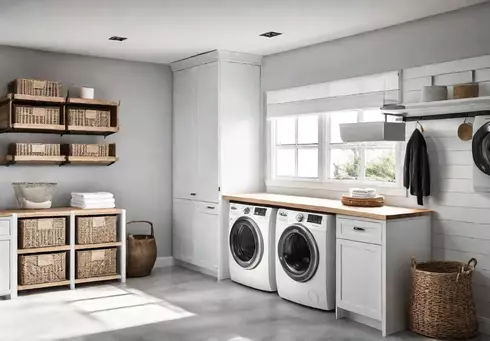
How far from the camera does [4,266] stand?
511cm

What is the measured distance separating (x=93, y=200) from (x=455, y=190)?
3.48 meters

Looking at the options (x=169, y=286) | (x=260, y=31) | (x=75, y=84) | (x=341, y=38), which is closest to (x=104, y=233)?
(x=169, y=286)

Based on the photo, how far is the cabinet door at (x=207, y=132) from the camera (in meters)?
5.91

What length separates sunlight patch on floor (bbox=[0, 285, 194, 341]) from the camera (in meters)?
4.14

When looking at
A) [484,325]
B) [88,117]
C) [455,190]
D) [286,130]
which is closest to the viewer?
[484,325]

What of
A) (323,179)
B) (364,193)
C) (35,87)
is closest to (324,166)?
(323,179)

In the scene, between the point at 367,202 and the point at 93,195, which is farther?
the point at 93,195

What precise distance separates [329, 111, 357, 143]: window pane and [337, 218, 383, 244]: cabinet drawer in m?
1.21

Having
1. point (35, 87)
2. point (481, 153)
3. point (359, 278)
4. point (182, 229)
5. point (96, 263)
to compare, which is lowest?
point (96, 263)

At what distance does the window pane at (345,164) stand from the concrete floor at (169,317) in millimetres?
1349

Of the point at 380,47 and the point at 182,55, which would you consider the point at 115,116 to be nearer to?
the point at 182,55

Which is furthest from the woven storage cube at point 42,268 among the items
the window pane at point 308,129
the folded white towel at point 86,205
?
the window pane at point 308,129

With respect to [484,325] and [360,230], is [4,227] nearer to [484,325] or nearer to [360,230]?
[360,230]

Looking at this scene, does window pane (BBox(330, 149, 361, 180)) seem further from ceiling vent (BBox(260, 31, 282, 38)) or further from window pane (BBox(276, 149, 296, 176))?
ceiling vent (BBox(260, 31, 282, 38))
